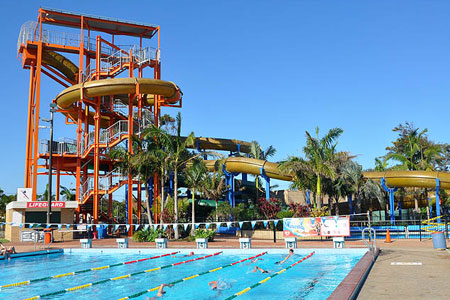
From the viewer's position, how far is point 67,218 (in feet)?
96.1

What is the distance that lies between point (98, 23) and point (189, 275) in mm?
27143

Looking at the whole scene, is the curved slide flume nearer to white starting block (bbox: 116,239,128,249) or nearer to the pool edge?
white starting block (bbox: 116,239,128,249)

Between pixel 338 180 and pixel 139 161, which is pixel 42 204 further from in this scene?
pixel 338 180

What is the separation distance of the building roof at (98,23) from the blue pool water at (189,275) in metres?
20.7

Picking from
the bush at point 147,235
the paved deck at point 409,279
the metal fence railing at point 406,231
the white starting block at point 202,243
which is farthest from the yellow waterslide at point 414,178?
the paved deck at point 409,279

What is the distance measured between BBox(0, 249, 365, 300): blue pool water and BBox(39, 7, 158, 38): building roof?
2072cm

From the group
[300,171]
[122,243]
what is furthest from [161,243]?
[300,171]

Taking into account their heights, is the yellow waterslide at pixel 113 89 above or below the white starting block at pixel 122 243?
above

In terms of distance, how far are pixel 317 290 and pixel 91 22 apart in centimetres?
3102

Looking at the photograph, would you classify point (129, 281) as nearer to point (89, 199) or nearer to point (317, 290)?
point (317, 290)

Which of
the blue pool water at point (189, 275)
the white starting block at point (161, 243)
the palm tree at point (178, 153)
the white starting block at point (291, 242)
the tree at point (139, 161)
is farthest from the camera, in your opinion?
the tree at point (139, 161)

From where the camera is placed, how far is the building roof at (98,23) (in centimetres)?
3431

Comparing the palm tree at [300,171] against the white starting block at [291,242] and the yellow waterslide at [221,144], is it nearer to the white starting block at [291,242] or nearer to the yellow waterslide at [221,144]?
the white starting block at [291,242]

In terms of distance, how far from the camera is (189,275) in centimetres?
1492
